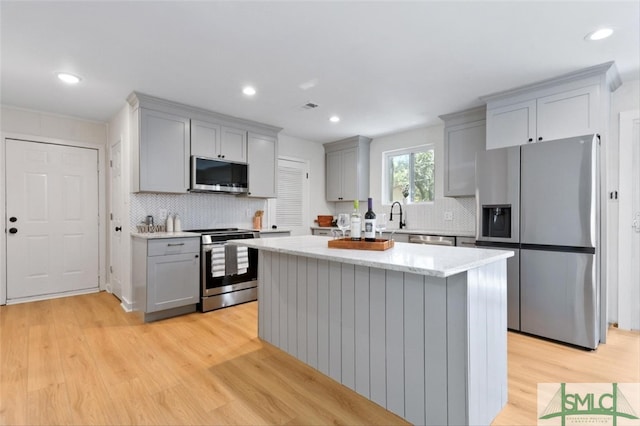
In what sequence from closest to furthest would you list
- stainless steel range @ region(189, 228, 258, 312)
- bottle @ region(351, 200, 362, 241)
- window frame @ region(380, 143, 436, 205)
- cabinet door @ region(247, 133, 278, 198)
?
bottle @ region(351, 200, 362, 241), stainless steel range @ region(189, 228, 258, 312), cabinet door @ region(247, 133, 278, 198), window frame @ region(380, 143, 436, 205)

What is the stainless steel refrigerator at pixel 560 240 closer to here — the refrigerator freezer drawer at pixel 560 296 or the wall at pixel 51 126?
the refrigerator freezer drawer at pixel 560 296

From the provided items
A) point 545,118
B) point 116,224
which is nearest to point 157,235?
point 116,224

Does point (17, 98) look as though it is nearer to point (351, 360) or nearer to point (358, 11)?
point (358, 11)

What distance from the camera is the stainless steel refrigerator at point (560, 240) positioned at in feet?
8.59

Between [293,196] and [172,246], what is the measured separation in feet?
7.89

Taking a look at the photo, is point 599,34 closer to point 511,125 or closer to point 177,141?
point 511,125

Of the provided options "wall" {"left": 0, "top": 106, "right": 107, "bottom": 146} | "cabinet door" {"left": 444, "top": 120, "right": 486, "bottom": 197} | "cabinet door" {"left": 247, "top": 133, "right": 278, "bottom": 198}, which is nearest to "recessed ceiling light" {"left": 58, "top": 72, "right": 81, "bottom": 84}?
"wall" {"left": 0, "top": 106, "right": 107, "bottom": 146}

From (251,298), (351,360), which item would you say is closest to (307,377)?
(351,360)

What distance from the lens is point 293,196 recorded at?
5426mm

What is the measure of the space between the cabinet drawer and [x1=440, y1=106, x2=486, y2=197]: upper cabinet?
3.18 m

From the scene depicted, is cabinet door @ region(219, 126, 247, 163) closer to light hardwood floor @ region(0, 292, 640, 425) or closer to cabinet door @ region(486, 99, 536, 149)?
light hardwood floor @ region(0, 292, 640, 425)

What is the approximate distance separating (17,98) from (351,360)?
4.52 meters

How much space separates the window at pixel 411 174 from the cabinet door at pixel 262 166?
1.85m

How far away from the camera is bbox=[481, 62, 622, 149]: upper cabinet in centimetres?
276
